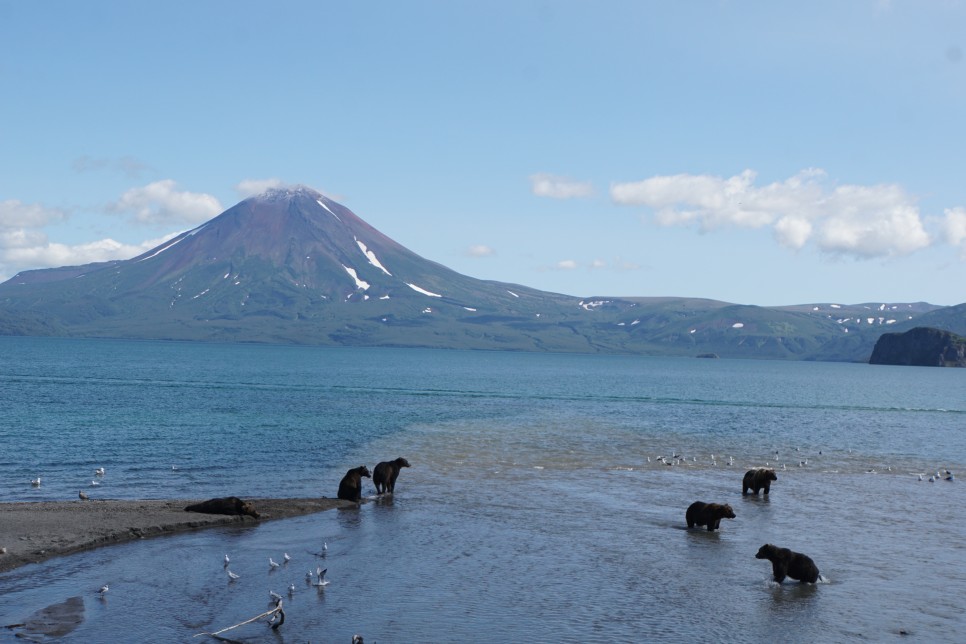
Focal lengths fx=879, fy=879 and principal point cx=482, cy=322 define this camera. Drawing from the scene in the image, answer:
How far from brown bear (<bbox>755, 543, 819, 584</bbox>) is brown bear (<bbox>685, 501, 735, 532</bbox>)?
5330 mm

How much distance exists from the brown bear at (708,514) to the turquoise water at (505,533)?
586 millimetres

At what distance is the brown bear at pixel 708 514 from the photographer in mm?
26219

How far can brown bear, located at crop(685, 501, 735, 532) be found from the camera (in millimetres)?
26219

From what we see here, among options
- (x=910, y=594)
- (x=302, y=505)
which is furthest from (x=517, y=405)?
(x=910, y=594)

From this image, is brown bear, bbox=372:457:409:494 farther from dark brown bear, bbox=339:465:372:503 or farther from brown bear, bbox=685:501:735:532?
brown bear, bbox=685:501:735:532

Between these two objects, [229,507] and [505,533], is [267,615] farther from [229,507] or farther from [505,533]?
[229,507]

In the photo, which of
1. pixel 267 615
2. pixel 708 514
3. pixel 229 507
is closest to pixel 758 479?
pixel 708 514

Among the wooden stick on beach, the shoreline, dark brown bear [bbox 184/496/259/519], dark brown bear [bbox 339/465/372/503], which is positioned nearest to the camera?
the wooden stick on beach

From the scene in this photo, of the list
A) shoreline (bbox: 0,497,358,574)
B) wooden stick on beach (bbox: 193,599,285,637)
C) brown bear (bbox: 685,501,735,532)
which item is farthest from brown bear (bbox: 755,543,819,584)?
shoreline (bbox: 0,497,358,574)

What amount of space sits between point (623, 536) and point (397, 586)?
26.6ft

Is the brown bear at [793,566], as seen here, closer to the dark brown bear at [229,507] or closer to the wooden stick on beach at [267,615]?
the wooden stick on beach at [267,615]

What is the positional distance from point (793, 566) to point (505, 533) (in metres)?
7.82

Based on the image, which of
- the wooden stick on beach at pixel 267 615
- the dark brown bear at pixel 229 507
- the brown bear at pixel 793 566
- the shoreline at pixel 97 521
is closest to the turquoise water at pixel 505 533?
the wooden stick on beach at pixel 267 615

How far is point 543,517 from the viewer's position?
27219 mm
